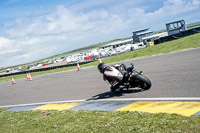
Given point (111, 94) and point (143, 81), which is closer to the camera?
point (143, 81)

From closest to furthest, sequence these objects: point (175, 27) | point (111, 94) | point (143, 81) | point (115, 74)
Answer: point (143, 81), point (115, 74), point (111, 94), point (175, 27)

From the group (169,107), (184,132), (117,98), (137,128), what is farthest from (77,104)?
(184,132)

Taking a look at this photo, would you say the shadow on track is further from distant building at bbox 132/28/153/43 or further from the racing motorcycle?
distant building at bbox 132/28/153/43

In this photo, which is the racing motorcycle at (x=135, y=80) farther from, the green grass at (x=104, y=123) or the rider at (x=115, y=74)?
the green grass at (x=104, y=123)

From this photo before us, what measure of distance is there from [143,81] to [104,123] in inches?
124

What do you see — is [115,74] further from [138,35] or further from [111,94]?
[138,35]

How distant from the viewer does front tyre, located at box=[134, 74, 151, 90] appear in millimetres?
8570

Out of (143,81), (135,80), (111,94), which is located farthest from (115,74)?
(143,81)

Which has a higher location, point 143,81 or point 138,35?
point 138,35

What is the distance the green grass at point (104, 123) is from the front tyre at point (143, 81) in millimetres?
2093

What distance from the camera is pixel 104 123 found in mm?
5953

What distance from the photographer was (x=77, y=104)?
370 inches

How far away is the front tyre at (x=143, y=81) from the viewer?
8570 millimetres

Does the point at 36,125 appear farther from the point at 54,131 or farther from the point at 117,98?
the point at 117,98
